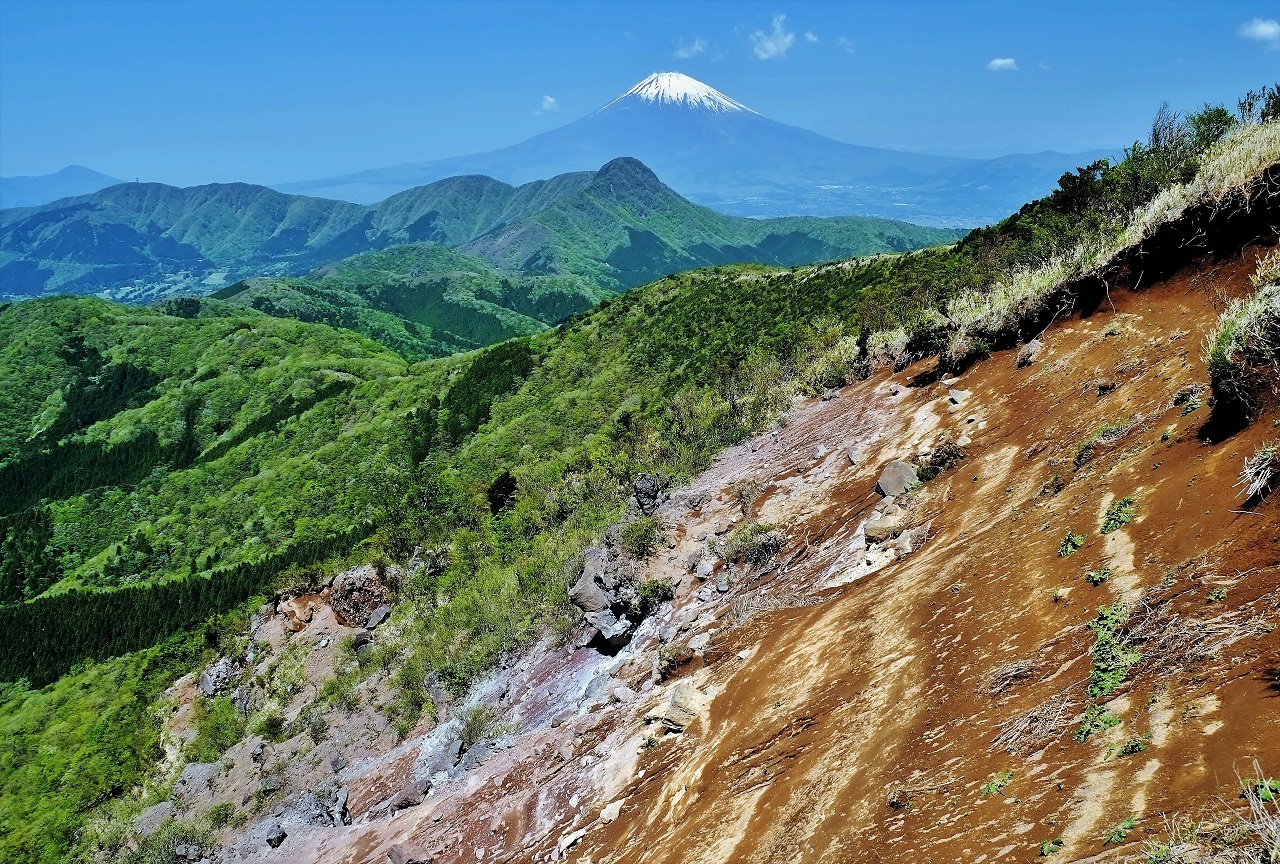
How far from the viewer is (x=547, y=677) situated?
63.7ft

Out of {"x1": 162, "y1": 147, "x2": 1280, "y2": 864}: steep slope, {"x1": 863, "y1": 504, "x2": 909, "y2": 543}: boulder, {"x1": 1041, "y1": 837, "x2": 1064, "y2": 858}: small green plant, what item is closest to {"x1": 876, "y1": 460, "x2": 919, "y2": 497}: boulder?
{"x1": 162, "y1": 147, "x2": 1280, "y2": 864}: steep slope

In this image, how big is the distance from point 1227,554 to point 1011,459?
6.86 m

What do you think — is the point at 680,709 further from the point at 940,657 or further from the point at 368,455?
the point at 368,455

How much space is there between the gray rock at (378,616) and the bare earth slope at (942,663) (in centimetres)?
1845

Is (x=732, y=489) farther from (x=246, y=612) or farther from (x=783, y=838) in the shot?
(x=246, y=612)

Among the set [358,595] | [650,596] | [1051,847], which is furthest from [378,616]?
[1051,847]

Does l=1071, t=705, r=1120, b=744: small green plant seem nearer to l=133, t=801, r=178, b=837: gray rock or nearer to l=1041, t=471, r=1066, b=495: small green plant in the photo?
l=1041, t=471, r=1066, b=495: small green plant

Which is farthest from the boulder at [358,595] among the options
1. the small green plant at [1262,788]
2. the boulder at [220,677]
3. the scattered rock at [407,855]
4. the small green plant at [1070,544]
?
the small green plant at [1262,788]

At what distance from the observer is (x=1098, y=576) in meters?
8.02

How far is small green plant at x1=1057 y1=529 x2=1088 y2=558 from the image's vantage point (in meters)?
8.88

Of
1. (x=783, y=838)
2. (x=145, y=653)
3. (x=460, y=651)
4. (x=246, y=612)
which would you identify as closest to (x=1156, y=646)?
(x=783, y=838)

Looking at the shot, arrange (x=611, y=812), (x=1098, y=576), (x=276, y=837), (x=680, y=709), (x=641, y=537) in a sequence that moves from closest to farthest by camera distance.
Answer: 1. (x=1098, y=576)
2. (x=611, y=812)
3. (x=680, y=709)
4. (x=641, y=537)
5. (x=276, y=837)

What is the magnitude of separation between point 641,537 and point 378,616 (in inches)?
1035

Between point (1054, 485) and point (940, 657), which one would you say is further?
point (1054, 485)
